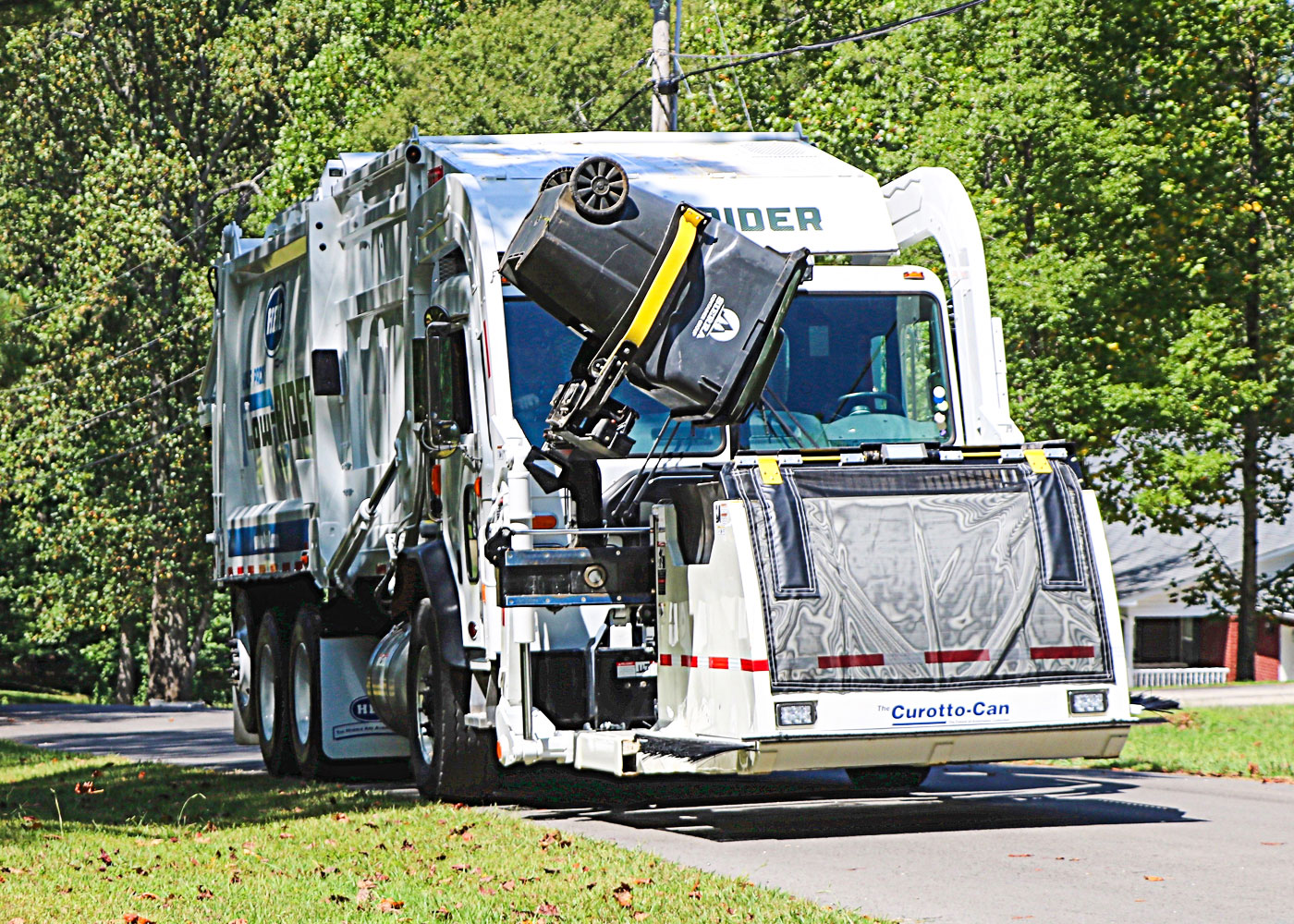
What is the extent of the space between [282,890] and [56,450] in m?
29.3

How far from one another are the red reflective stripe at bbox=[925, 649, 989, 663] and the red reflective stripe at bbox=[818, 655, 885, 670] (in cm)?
25

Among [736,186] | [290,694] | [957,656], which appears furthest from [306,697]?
[957,656]

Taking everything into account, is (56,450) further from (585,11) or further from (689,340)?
(689,340)

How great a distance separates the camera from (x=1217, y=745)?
57.3ft

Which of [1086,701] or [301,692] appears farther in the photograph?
[301,692]

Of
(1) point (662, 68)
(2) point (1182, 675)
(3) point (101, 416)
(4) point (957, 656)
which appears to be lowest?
(2) point (1182, 675)

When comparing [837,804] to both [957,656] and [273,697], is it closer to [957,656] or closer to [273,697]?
[957,656]

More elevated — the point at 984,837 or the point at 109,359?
the point at 109,359

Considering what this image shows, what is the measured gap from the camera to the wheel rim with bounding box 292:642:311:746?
1562 cm

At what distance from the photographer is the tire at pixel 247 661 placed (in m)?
17.4

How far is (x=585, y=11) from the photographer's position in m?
41.1

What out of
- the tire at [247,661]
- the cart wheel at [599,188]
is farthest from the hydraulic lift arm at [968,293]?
the tire at [247,661]

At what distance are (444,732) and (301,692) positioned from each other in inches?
156

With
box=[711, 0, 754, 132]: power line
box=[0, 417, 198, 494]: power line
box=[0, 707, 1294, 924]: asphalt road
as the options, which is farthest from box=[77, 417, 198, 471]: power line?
box=[0, 707, 1294, 924]: asphalt road
